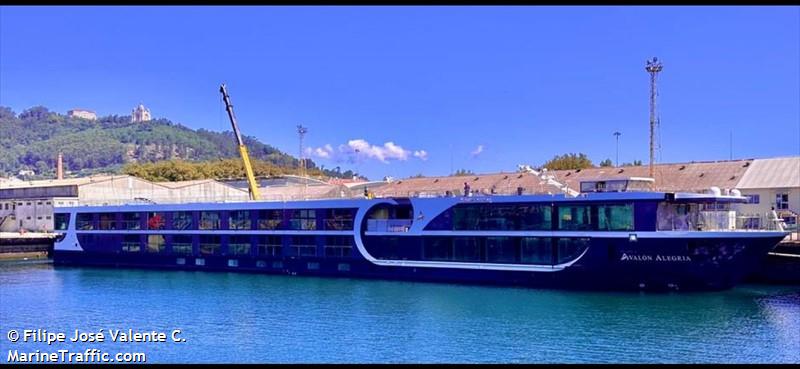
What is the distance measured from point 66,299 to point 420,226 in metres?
14.7

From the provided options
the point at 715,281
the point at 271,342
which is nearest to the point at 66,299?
the point at 271,342

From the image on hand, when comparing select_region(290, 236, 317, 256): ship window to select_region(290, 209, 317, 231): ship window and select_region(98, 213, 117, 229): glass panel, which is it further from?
select_region(98, 213, 117, 229): glass panel

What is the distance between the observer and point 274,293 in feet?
103

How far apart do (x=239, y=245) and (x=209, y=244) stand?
84.6 inches

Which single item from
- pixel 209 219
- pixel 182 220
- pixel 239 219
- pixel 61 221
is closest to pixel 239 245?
pixel 239 219

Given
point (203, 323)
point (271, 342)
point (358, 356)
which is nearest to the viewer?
point (358, 356)

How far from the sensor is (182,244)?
43.2 meters

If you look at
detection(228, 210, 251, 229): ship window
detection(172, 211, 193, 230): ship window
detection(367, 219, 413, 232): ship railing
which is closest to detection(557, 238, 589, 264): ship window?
detection(367, 219, 413, 232): ship railing

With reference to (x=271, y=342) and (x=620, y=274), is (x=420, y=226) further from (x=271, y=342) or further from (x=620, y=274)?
(x=271, y=342)

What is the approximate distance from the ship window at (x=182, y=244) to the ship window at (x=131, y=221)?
116 inches

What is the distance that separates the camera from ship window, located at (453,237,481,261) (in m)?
33.2

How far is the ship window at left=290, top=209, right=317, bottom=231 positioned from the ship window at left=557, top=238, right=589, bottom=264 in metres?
12.7

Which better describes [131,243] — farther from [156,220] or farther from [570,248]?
[570,248]
